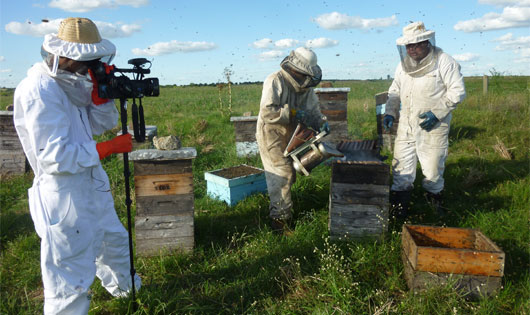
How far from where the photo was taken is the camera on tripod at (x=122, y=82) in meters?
2.41

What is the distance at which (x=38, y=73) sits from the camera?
2.31 metres

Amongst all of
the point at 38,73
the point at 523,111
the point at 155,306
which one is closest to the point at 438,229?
the point at 155,306

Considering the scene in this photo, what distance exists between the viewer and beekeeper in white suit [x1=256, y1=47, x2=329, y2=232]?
373 cm

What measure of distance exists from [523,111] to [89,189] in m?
9.96

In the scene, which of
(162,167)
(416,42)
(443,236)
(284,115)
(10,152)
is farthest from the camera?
(10,152)

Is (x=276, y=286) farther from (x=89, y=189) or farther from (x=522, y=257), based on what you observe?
(x=522, y=257)

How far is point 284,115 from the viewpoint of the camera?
3.84 metres

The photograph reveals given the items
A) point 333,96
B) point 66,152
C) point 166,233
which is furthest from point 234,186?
point 333,96

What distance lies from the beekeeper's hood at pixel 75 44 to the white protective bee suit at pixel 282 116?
1866 mm

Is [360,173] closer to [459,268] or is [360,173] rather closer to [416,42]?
[459,268]

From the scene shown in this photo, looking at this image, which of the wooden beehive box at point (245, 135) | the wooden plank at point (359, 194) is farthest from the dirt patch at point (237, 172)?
the wooden plank at point (359, 194)

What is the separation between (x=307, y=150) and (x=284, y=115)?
1.53 ft

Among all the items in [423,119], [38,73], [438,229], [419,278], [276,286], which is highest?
[38,73]

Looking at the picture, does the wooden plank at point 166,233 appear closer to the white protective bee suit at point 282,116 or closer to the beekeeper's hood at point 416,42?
the white protective bee suit at point 282,116
